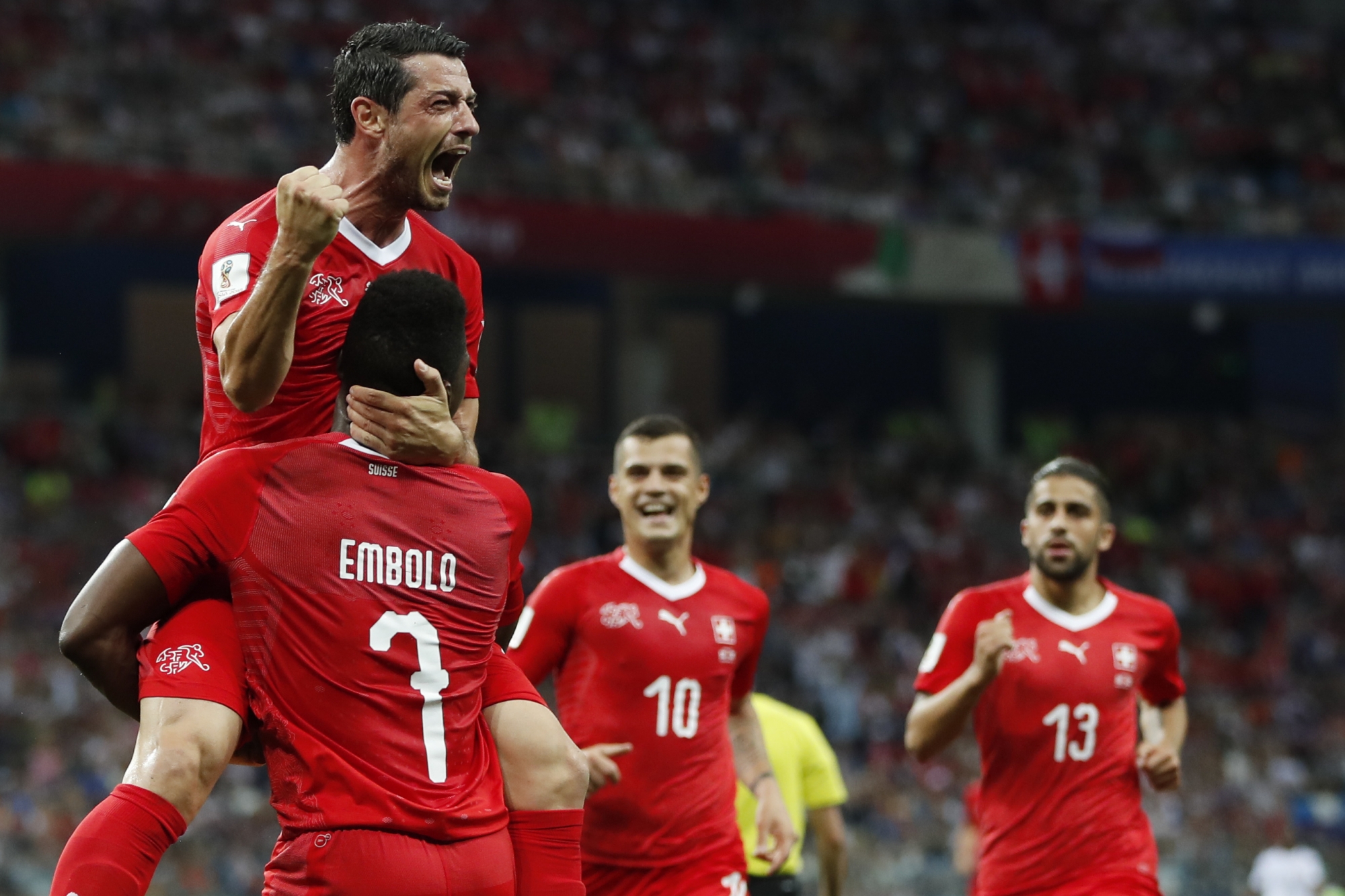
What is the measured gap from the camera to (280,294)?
148 inches

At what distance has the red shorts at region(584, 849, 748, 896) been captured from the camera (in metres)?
5.86

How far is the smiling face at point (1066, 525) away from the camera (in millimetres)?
6523

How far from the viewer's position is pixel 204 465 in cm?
373

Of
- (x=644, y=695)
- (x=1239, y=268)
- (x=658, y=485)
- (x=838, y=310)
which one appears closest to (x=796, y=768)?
(x=644, y=695)

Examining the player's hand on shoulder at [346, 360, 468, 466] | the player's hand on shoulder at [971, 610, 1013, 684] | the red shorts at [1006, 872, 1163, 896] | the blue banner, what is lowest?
the red shorts at [1006, 872, 1163, 896]

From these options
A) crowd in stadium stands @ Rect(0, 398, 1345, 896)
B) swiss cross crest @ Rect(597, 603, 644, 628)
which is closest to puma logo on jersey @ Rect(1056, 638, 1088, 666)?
swiss cross crest @ Rect(597, 603, 644, 628)

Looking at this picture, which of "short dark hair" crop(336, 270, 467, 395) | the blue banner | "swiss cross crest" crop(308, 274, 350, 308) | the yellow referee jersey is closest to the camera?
"short dark hair" crop(336, 270, 467, 395)

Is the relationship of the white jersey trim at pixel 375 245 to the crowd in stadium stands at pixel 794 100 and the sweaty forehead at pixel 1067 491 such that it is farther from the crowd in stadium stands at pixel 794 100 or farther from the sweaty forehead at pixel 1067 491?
the crowd in stadium stands at pixel 794 100

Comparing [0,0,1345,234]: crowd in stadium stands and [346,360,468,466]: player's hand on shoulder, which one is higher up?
[0,0,1345,234]: crowd in stadium stands

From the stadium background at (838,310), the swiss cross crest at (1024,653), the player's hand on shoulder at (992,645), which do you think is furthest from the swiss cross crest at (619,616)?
the stadium background at (838,310)

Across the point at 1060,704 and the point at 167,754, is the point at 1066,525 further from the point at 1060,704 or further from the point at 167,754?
the point at 167,754

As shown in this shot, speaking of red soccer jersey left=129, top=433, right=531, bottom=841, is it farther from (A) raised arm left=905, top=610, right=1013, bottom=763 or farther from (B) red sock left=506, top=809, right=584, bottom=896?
(A) raised arm left=905, top=610, right=1013, bottom=763

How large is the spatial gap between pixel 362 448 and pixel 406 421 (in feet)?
0.35

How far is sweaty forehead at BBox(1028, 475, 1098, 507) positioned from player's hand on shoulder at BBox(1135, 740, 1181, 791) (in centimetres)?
90
